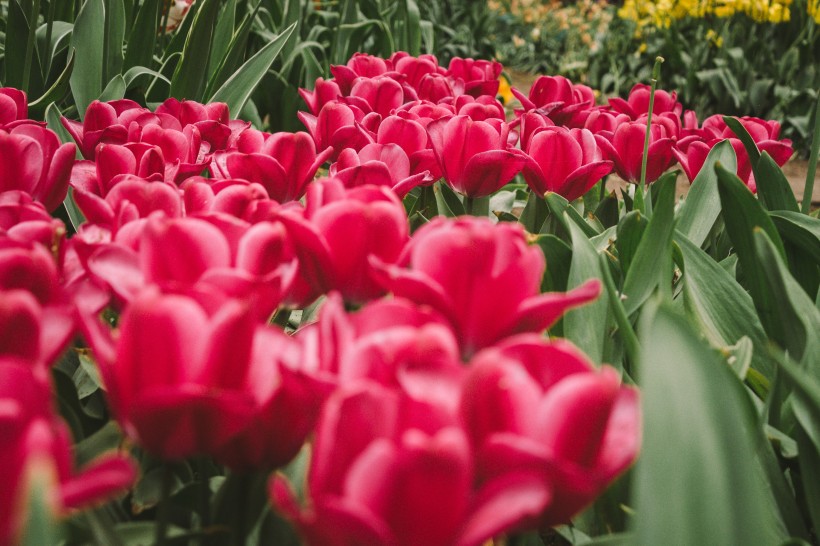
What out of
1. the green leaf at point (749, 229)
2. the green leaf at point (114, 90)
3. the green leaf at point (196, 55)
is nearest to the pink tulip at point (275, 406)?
the green leaf at point (749, 229)

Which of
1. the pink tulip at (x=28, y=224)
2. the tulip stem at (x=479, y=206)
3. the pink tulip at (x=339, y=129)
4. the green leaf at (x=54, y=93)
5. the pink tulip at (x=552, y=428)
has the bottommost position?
the tulip stem at (x=479, y=206)

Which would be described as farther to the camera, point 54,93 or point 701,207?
point 54,93

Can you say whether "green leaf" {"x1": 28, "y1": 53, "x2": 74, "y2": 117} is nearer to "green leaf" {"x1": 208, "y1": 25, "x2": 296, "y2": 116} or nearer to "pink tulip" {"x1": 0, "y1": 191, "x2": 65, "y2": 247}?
"green leaf" {"x1": 208, "y1": 25, "x2": 296, "y2": 116}

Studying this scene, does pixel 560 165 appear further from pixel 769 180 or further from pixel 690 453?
pixel 690 453

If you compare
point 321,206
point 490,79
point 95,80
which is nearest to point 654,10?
point 490,79

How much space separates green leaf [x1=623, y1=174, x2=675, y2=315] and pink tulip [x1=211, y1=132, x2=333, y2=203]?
358mm

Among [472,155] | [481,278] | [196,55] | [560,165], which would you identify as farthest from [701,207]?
[196,55]

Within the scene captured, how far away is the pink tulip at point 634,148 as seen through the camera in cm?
120

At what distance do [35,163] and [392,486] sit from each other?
0.57 meters

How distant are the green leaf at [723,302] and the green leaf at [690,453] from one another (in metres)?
0.46

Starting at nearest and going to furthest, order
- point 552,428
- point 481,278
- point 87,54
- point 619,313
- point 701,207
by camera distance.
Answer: point 552,428, point 481,278, point 619,313, point 701,207, point 87,54

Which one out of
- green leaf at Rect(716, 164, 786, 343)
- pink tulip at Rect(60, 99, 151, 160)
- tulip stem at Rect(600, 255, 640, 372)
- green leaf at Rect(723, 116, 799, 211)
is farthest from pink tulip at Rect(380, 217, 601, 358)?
green leaf at Rect(723, 116, 799, 211)

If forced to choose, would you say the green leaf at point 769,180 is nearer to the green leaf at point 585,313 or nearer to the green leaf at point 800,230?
the green leaf at point 800,230

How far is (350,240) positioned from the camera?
1.77 feet
